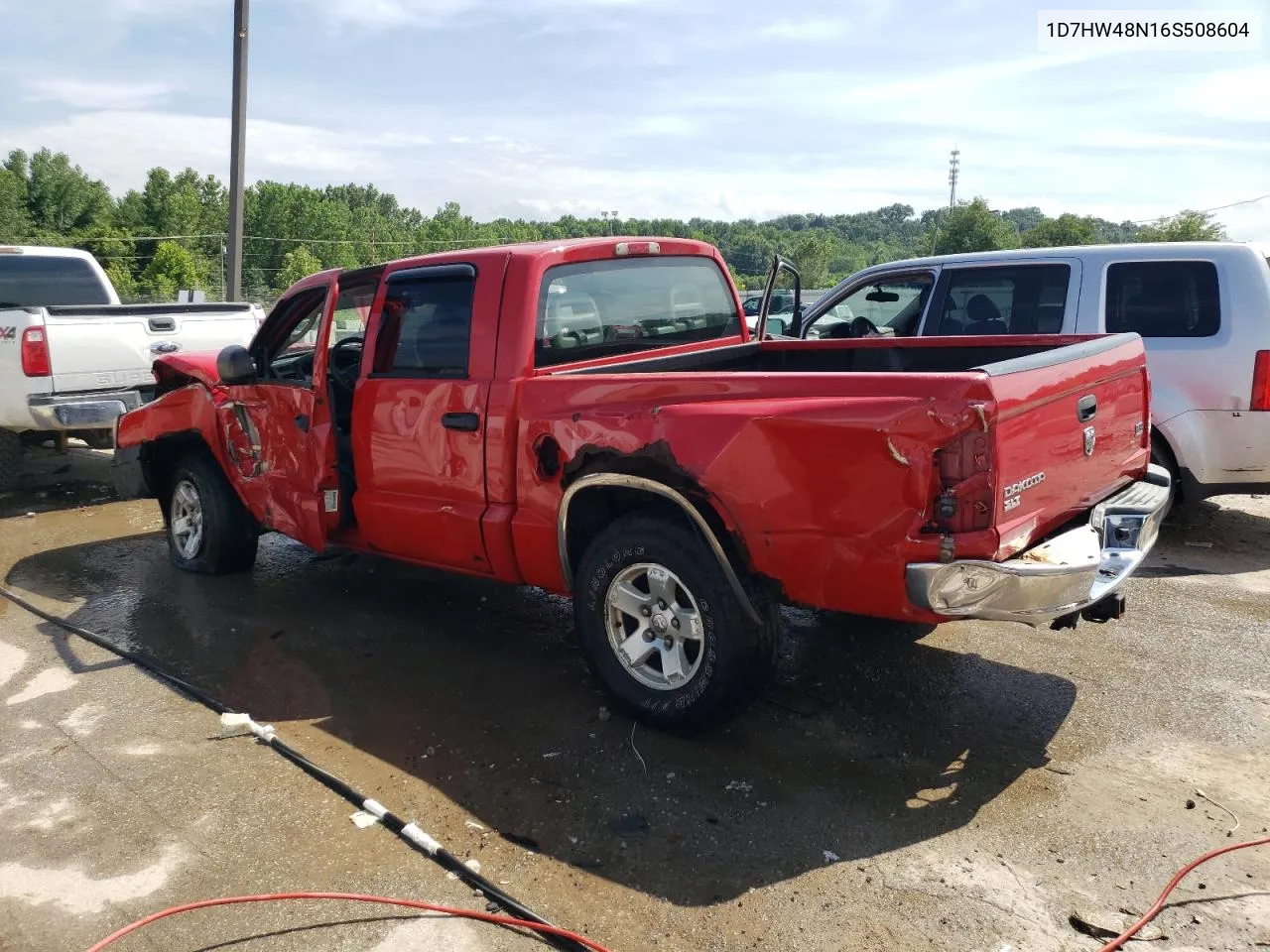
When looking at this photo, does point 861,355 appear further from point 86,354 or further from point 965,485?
point 86,354

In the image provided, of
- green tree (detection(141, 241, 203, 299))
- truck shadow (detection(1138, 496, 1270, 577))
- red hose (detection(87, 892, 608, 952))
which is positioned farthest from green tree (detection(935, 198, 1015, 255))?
red hose (detection(87, 892, 608, 952))

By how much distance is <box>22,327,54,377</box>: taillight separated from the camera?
25.9ft

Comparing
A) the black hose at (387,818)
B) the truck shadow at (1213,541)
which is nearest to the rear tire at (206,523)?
the black hose at (387,818)

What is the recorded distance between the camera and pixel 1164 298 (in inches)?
254

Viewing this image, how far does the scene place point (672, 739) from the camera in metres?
3.97

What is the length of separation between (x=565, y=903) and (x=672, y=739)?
1082mm

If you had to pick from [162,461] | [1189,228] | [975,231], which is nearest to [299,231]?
[975,231]

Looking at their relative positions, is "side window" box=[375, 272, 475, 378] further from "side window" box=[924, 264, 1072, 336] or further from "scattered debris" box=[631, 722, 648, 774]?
"side window" box=[924, 264, 1072, 336]

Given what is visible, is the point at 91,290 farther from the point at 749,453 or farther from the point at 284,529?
the point at 749,453

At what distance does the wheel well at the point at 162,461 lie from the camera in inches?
252

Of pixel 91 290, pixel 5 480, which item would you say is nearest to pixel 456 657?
pixel 5 480

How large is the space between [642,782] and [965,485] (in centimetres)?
158

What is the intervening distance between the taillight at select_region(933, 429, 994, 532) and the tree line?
212 ft

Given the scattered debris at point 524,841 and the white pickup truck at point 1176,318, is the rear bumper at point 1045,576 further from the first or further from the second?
the white pickup truck at point 1176,318
